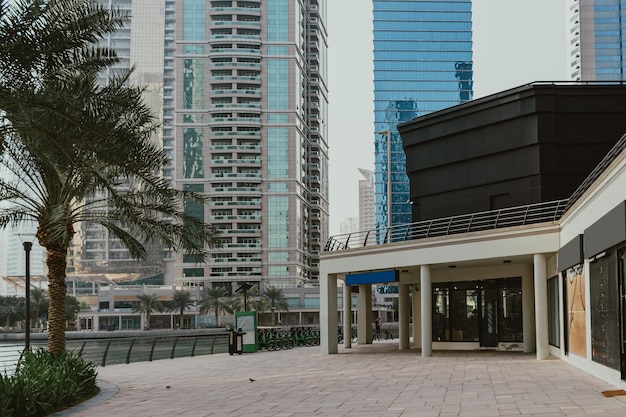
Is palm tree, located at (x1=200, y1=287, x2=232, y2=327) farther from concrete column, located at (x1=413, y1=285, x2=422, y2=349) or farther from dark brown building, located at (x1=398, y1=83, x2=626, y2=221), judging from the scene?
dark brown building, located at (x1=398, y1=83, x2=626, y2=221)

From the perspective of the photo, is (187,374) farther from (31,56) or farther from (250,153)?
(250,153)

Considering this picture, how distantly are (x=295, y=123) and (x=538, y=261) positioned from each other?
118 meters

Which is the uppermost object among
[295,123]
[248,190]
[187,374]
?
[295,123]

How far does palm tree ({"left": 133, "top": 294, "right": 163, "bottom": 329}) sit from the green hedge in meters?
100

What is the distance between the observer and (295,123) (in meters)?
141

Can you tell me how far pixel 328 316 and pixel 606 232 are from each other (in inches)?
653

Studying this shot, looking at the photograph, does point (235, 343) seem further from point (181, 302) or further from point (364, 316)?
point (181, 302)

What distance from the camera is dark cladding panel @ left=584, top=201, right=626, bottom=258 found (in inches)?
541

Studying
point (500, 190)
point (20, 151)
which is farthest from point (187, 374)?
point (500, 190)

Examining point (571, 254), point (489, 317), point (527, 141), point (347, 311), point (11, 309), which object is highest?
point (527, 141)

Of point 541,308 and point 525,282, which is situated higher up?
point 525,282

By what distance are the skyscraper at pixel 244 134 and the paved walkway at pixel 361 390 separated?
110 metres

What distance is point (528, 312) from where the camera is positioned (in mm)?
28703

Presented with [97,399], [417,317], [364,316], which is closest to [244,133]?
[364,316]
